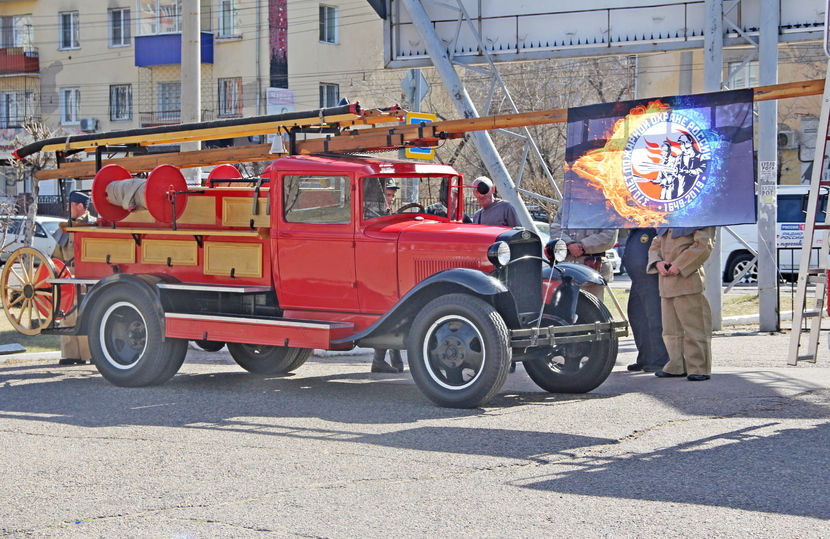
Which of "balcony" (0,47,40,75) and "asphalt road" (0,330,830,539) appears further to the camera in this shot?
"balcony" (0,47,40,75)

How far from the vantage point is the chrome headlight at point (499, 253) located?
27.0ft

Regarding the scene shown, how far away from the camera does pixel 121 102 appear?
45.2m

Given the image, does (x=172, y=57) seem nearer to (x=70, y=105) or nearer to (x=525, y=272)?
(x=70, y=105)

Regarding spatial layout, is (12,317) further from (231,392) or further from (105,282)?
(231,392)

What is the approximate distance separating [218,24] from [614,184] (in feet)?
120

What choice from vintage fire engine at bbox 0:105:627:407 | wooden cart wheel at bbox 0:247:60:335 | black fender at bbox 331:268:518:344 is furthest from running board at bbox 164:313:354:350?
wooden cart wheel at bbox 0:247:60:335

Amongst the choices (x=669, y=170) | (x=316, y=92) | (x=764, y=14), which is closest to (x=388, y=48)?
(x=764, y=14)

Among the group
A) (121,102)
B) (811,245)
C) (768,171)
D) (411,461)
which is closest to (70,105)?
(121,102)

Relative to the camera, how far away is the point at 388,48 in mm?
15406

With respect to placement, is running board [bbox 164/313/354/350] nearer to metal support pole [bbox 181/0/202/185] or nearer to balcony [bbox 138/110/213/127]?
metal support pole [bbox 181/0/202/185]

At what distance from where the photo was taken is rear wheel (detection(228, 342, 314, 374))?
10312 millimetres

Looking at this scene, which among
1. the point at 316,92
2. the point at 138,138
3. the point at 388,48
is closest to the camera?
the point at 138,138

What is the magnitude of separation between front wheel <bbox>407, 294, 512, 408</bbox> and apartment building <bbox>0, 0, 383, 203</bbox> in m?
31.0

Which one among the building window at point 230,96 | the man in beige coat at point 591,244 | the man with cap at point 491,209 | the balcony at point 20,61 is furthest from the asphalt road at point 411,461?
the balcony at point 20,61
